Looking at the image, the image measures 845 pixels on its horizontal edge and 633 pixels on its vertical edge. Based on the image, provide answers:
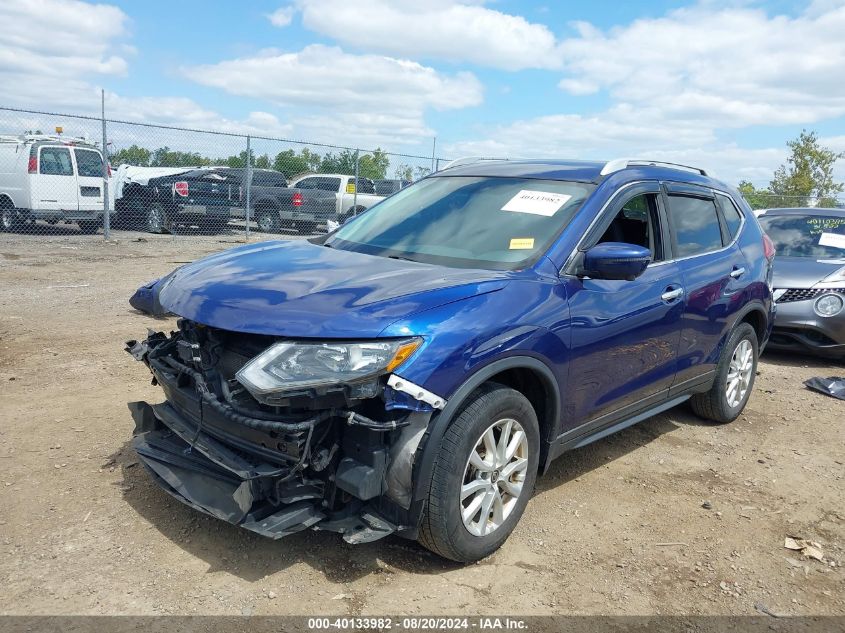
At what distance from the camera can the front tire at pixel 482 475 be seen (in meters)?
2.90

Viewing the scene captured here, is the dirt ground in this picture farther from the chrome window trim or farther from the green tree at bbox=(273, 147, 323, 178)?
the green tree at bbox=(273, 147, 323, 178)

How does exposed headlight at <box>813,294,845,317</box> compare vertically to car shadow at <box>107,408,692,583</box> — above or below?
above

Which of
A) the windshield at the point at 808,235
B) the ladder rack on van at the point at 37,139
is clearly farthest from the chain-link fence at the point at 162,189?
the windshield at the point at 808,235

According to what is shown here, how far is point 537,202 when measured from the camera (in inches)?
154

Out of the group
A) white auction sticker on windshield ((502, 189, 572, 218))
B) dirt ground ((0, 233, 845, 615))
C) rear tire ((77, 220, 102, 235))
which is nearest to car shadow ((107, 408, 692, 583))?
dirt ground ((0, 233, 845, 615))

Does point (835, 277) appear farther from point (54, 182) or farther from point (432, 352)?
point (54, 182)

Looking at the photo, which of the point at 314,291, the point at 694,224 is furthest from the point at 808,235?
the point at 314,291

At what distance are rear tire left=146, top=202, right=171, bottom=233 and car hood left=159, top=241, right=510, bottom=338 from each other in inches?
534

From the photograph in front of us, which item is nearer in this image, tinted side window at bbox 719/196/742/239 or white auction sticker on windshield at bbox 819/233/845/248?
tinted side window at bbox 719/196/742/239

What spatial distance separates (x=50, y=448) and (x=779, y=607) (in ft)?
12.9

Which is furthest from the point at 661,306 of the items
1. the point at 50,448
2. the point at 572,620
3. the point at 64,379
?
the point at 64,379

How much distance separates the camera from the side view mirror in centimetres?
343

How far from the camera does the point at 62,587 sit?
2.84 meters

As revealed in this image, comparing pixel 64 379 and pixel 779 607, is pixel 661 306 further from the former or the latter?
A: pixel 64 379
